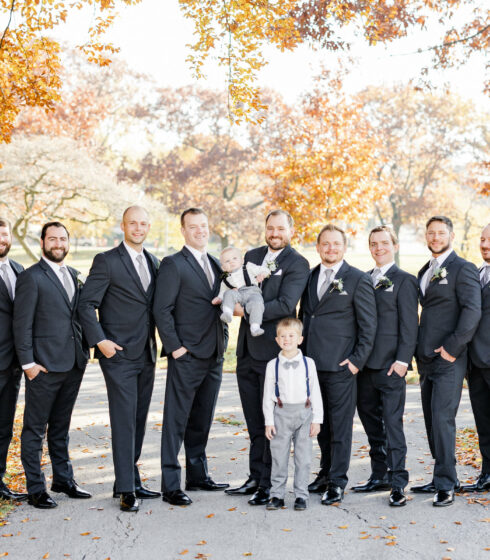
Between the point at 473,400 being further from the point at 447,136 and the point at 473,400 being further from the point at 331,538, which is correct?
the point at 447,136

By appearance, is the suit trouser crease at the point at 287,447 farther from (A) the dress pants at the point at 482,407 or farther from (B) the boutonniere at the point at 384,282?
(A) the dress pants at the point at 482,407

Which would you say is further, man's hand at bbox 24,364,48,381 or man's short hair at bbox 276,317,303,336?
man's hand at bbox 24,364,48,381

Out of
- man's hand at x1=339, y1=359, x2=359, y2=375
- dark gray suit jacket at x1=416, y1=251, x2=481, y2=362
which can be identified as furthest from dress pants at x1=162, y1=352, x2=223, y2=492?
dark gray suit jacket at x1=416, y1=251, x2=481, y2=362

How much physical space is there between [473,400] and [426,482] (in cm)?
89

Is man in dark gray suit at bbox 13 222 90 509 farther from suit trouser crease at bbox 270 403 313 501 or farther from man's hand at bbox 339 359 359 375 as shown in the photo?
man's hand at bbox 339 359 359 375

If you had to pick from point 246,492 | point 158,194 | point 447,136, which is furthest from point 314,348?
point 447,136

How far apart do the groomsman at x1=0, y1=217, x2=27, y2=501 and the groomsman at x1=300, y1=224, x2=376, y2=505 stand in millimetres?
2640

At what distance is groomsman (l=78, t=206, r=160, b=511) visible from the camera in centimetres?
576

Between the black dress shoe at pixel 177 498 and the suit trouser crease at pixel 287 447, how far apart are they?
73 cm

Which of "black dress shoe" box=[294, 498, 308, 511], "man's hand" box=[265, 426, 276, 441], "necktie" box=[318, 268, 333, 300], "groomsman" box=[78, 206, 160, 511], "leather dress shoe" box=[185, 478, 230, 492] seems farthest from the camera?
"leather dress shoe" box=[185, 478, 230, 492]

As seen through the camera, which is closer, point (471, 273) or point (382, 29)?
point (471, 273)

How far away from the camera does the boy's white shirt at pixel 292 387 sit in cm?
562

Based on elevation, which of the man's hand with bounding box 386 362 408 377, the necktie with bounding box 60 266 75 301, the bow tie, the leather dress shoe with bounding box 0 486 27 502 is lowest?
the leather dress shoe with bounding box 0 486 27 502

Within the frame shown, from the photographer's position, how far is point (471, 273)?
5848mm
